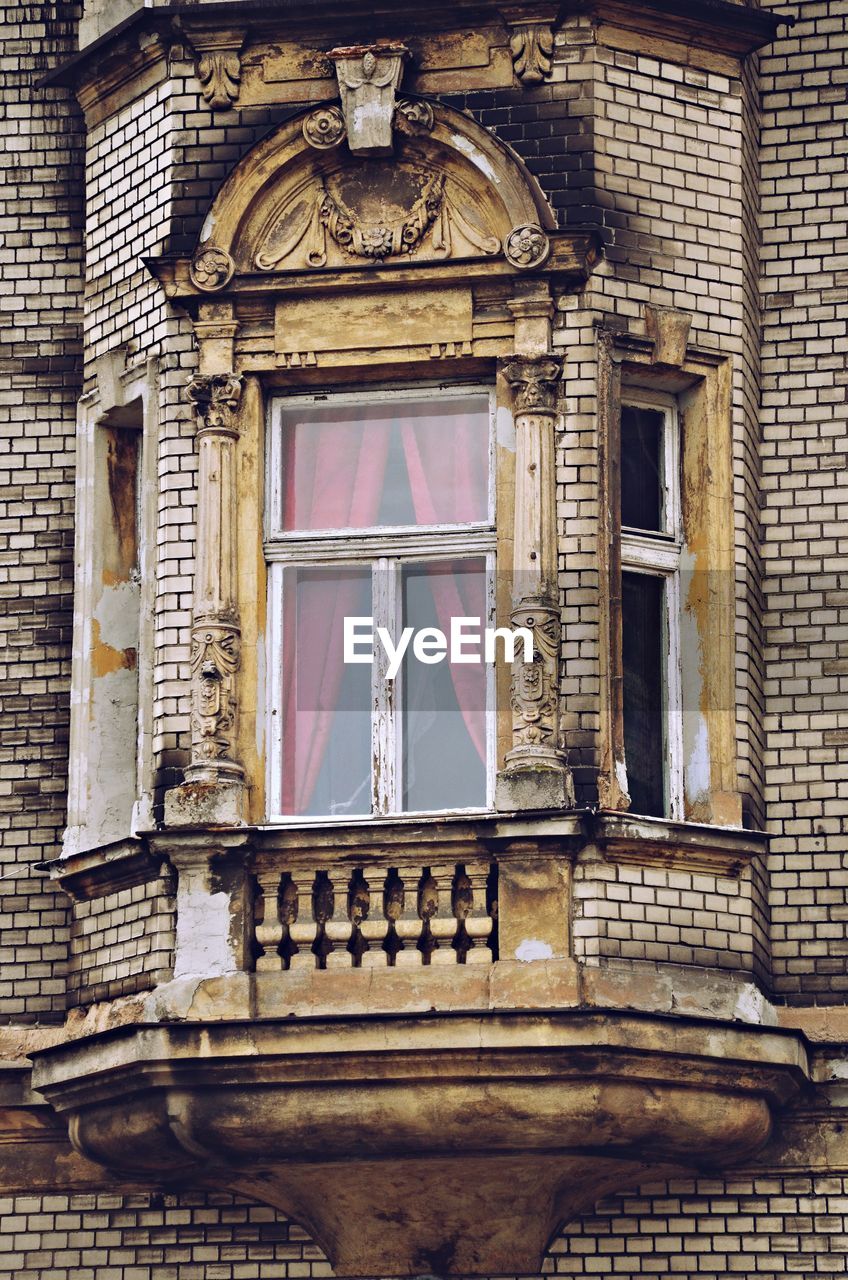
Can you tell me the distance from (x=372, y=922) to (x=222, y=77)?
423cm

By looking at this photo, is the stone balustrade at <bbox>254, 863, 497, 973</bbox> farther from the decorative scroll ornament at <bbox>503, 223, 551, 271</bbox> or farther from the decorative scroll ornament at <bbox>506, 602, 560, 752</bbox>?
the decorative scroll ornament at <bbox>503, 223, 551, 271</bbox>

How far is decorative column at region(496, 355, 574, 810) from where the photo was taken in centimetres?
1413

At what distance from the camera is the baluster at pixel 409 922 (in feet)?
46.6

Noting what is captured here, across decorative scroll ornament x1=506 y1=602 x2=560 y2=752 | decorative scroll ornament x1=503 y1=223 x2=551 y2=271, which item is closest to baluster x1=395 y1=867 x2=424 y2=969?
decorative scroll ornament x1=506 y1=602 x2=560 y2=752

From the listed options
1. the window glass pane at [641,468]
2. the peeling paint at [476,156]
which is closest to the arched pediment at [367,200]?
the peeling paint at [476,156]

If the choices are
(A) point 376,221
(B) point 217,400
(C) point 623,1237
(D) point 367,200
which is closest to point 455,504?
(B) point 217,400

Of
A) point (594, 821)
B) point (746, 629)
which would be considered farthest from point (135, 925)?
point (746, 629)

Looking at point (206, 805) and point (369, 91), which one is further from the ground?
point (369, 91)

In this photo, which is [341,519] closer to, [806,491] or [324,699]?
[324,699]

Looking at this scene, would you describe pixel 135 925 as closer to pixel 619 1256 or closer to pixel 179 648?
pixel 179 648

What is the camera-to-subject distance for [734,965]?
47.5 feet

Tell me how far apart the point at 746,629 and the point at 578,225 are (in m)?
2.05

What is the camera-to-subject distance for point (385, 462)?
1514 centimetres

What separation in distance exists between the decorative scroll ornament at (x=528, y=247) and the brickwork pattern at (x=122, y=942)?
3247mm
